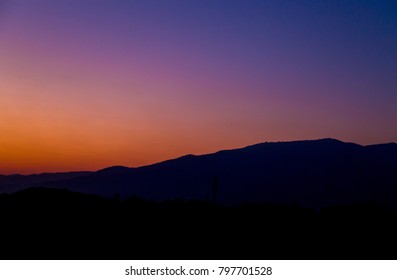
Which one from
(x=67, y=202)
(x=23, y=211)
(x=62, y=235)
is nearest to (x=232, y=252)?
(x=62, y=235)

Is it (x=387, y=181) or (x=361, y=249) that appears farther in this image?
(x=387, y=181)

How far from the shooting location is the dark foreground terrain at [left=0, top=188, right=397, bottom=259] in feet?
33.9

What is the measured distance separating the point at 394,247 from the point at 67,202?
21275 mm

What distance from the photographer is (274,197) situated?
595ft

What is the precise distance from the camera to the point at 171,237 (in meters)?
14.2

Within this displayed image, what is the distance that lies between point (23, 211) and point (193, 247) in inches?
561

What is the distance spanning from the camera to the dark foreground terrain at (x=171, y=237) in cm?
1034

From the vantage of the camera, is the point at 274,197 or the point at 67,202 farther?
the point at 274,197

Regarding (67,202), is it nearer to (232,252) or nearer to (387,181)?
(232,252)
